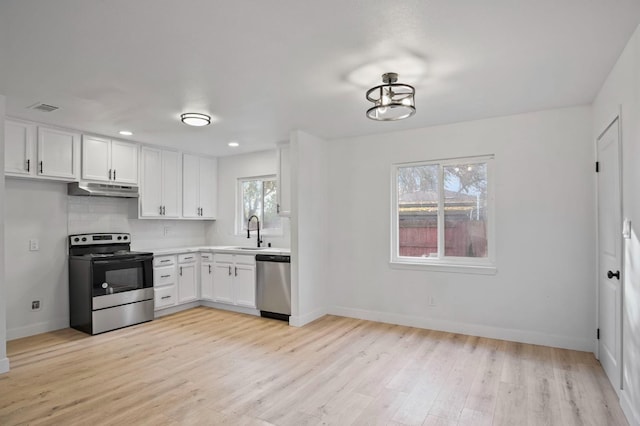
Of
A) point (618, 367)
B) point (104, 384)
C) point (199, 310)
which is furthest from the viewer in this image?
point (199, 310)

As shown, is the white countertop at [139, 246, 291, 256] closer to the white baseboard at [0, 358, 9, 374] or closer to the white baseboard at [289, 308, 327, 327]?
the white baseboard at [289, 308, 327, 327]

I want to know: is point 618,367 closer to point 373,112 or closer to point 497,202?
point 497,202

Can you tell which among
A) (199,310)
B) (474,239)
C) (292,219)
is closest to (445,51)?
(474,239)

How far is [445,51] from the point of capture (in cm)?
247

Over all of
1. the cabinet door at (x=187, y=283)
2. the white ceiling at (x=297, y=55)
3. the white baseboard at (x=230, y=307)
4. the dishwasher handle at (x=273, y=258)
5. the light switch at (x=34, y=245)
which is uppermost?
the white ceiling at (x=297, y=55)

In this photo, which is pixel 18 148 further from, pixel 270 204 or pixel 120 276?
pixel 270 204

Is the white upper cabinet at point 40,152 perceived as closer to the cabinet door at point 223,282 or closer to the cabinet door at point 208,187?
the cabinet door at point 208,187

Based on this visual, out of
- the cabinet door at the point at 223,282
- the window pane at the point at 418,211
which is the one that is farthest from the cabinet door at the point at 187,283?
the window pane at the point at 418,211

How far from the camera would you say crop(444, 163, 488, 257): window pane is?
13.7 feet

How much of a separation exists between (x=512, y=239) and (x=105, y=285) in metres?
4.65

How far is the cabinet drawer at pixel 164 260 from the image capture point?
5020 mm

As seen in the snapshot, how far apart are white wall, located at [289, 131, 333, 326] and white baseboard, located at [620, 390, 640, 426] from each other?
10.1 feet

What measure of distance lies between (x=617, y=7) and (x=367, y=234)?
3.30 m

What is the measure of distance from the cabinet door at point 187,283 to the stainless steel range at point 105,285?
49cm
